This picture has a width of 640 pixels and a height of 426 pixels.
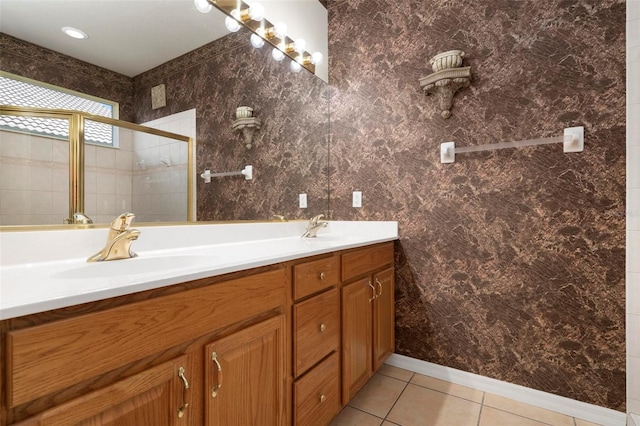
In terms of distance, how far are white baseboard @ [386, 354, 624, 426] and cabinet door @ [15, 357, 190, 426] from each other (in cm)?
165

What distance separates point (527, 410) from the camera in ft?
5.43

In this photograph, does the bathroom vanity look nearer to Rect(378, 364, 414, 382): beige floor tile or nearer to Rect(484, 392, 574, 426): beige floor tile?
Rect(378, 364, 414, 382): beige floor tile

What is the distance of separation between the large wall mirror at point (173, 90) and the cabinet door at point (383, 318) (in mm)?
722

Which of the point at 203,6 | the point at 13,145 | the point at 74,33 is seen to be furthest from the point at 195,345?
the point at 203,6

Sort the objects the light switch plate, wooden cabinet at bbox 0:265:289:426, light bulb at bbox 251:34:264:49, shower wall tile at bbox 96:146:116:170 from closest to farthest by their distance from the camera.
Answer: wooden cabinet at bbox 0:265:289:426 < shower wall tile at bbox 96:146:116:170 < light bulb at bbox 251:34:264:49 < the light switch plate

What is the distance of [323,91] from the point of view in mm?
2363

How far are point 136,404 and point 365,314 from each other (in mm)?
1200

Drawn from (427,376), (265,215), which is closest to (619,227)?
(427,376)

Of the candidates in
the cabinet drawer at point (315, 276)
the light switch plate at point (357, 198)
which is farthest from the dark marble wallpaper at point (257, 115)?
the cabinet drawer at point (315, 276)

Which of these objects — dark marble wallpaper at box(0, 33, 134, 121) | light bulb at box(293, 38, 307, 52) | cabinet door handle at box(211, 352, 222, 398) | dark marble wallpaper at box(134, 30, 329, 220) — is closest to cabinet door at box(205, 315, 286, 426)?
cabinet door handle at box(211, 352, 222, 398)

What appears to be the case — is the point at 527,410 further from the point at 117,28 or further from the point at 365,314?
the point at 117,28

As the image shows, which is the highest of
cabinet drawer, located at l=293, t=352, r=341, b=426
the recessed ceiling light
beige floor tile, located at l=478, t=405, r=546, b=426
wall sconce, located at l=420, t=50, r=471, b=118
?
wall sconce, located at l=420, t=50, r=471, b=118

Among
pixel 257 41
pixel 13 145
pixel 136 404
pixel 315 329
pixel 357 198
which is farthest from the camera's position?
pixel 357 198

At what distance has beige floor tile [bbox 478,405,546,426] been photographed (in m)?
1.55
